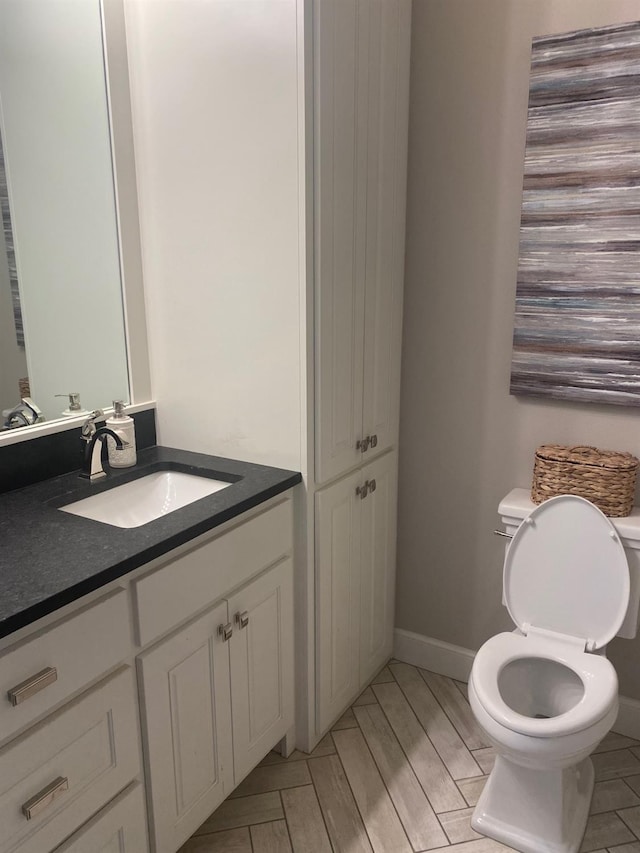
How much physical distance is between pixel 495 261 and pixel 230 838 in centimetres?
177

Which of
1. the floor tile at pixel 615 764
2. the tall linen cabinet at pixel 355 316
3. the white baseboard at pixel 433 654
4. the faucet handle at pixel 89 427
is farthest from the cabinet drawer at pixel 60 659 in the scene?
the floor tile at pixel 615 764

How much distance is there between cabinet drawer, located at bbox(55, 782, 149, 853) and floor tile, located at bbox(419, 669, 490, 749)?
1027mm

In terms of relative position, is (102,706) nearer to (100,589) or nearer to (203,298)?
(100,589)

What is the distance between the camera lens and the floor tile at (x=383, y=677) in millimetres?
2328

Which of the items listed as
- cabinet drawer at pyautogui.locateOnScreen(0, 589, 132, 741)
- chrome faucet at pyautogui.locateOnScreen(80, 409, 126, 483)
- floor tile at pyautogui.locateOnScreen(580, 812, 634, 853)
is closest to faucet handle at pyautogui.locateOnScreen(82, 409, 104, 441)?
chrome faucet at pyautogui.locateOnScreen(80, 409, 126, 483)

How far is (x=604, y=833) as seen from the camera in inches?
67.6

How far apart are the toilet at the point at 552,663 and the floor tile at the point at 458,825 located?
2cm

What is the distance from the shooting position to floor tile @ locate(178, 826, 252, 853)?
1.65 metres

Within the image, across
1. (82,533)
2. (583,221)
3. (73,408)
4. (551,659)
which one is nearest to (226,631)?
(82,533)

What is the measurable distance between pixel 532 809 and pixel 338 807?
506 millimetres

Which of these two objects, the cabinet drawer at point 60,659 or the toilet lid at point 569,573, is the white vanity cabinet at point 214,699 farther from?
the toilet lid at point 569,573

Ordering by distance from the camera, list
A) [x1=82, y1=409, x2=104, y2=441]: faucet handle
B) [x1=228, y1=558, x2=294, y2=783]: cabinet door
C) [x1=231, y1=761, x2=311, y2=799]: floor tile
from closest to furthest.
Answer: [x1=228, y1=558, x2=294, y2=783]: cabinet door → [x1=82, y1=409, x2=104, y2=441]: faucet handle → [x1=231, y1=761, x2=311, y2=799]: floor tile

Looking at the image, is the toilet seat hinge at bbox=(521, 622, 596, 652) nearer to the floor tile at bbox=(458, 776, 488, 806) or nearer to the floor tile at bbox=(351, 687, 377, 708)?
the floor tile at bbox=(458, 776, 488, 806)

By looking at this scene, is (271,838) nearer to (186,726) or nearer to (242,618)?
(186,726)
